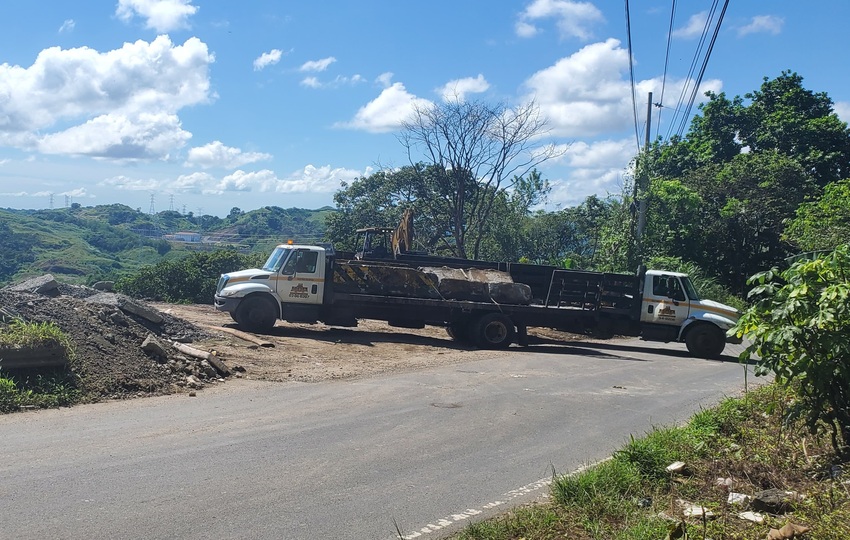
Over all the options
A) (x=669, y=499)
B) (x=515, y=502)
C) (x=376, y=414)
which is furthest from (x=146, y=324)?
(x=669, y=499)

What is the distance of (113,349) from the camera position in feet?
39.5

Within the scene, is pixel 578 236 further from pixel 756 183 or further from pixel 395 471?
pixel 395 471

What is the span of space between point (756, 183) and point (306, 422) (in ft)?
112

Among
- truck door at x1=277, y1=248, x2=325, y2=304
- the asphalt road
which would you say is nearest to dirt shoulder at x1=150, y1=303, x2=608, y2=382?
truck door at x1=277, y1=248, x2=325, y2=304

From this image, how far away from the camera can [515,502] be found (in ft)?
21.8

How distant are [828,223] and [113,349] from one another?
71.5 ft

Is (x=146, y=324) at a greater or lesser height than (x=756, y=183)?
lesser

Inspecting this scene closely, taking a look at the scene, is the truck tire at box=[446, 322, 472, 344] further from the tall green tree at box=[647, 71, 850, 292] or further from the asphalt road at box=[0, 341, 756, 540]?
the tall green tree at box=[647, 71, 850, 292]

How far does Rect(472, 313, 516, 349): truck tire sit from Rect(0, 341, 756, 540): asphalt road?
594 cm

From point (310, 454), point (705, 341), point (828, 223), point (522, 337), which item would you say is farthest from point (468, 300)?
point (828, 223)

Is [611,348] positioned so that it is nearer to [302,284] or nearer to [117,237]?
[302,284]

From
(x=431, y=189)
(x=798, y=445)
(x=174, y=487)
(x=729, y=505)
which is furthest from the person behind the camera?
(x=431, y=189)

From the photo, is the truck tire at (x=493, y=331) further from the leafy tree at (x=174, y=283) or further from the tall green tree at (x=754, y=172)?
the tall green tree at (x=754, y=172)

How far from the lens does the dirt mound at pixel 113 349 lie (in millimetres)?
10922
